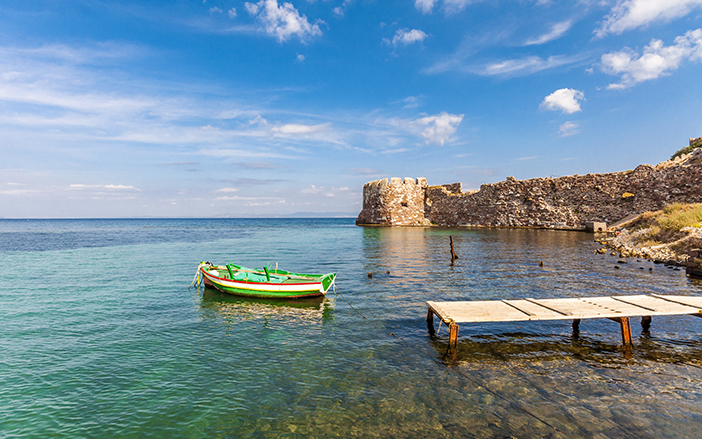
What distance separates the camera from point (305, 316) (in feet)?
38.3

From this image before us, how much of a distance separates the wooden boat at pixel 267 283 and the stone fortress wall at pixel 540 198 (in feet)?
141

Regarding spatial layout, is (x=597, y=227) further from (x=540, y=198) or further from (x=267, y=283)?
(x=267, y=283)

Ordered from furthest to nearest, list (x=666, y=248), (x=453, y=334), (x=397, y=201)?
1. (x=397, y=201)
2. (x=666, y=248)
3. (x=453, y=334)

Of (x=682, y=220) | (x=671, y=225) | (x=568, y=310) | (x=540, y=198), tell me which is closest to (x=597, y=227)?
(x=540, y=198)

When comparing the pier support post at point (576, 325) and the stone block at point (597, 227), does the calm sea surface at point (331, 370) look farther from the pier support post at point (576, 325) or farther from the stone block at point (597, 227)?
the stone block at point (597, 227)

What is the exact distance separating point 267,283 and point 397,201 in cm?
4957

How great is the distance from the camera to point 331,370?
24.4 ft

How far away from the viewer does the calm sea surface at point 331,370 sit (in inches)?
221

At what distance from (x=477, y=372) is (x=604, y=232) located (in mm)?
38797

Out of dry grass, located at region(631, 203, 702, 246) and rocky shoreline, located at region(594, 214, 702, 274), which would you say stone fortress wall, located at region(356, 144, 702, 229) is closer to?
dry grass, located at region(631, 203, 702, 246)

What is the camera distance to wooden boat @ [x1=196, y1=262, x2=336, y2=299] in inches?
532

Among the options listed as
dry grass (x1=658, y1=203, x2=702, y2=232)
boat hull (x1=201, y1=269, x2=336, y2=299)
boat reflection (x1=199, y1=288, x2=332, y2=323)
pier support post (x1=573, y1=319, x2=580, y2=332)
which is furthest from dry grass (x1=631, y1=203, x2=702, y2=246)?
boat reflection (x1=199, y1=288, x2=332, y2=323)

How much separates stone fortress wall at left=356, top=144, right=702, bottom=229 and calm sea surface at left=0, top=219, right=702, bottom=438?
1252 inches

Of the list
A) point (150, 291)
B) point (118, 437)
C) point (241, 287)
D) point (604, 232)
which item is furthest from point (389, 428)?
point (604, 232)
